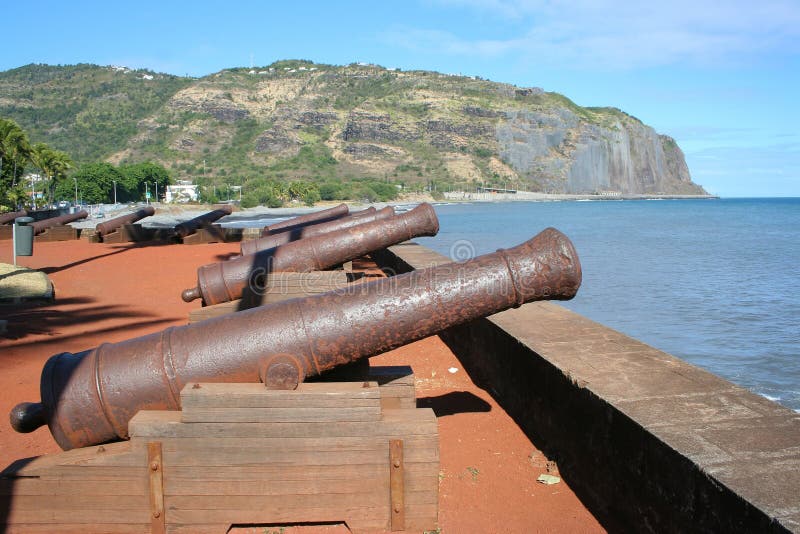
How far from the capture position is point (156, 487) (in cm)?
278

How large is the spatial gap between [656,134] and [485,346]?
200m

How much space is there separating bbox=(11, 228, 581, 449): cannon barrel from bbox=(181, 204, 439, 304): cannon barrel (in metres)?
2.44

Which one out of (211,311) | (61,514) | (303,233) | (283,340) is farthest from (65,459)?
(303,233)

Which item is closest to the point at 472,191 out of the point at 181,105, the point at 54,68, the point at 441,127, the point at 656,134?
the point at 441,127

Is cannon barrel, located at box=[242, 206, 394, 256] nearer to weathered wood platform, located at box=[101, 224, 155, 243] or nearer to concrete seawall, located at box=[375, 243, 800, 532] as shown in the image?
concrete seawall, located at box=[375, 243, 800, 532]

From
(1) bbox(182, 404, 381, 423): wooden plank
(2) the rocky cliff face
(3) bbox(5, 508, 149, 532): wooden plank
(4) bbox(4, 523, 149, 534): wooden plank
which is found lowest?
(4) bbox(4, 523, 149, 534): wooden plank

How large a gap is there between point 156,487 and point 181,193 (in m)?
92.0

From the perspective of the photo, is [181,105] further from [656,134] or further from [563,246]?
[563,246]

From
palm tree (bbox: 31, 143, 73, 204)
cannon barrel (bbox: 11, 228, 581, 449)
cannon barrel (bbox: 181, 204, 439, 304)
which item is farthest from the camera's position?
palm tree (bbox: 31, 143, 73, 204)

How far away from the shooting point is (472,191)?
126 m

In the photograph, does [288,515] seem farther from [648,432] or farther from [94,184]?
[94,184]

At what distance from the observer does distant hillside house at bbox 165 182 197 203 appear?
85.9 metres

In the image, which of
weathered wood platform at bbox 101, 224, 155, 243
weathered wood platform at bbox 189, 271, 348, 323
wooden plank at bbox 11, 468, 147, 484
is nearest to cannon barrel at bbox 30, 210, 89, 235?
weathered wood platform at bbox 101, 224, 155, 243

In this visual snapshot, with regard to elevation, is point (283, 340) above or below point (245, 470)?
above
